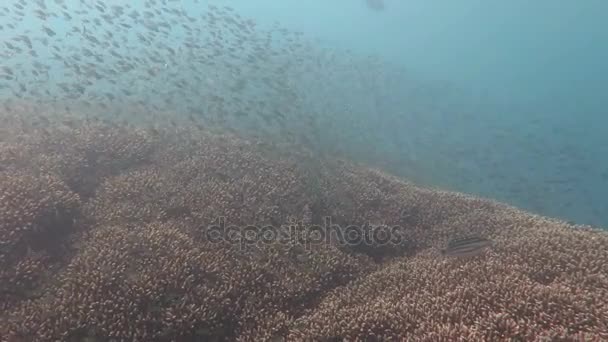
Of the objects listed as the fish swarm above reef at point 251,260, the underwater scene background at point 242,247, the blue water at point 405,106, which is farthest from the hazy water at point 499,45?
the fish swarm above reef at point 251,260

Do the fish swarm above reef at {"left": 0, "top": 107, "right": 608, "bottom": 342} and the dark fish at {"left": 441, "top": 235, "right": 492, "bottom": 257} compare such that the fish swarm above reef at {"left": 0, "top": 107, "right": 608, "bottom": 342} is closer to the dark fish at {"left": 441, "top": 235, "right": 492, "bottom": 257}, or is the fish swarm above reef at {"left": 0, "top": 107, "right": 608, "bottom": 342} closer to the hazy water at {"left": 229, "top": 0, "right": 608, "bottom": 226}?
the dark fish at {"left": 441, "top": 235, "right": 492, "bottom": 257}

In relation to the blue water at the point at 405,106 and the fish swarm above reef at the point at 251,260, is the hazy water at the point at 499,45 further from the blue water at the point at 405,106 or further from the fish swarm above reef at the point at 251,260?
the fish swarm above reef at the point at 251,260

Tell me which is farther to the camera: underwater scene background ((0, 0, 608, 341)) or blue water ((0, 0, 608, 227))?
blue water ((0, 0, 608, 227))

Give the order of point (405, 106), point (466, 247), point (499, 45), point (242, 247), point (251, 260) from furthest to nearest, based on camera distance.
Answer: point (499, 45), point (405, 106), point (242, 247), point (251, 260), point (466, 247)

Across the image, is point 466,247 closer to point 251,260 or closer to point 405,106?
point 251,260

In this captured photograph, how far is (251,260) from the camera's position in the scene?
8.26m

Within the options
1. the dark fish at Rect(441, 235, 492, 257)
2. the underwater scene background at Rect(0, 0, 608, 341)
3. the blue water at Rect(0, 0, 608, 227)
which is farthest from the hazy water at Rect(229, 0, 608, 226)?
the dark fish at Rect(441, 235, 492, 257)

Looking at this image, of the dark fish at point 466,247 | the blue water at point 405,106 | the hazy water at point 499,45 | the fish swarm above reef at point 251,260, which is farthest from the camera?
the hazy water at point 499,45

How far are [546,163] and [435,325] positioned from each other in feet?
136

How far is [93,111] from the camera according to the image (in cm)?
2014

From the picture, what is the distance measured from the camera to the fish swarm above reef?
20.6 feet

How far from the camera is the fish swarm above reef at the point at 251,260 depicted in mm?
6266

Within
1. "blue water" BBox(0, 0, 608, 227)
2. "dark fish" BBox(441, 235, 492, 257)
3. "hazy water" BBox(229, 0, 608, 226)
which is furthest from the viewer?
"hazy water" BBox(229, 0, 608, 226)

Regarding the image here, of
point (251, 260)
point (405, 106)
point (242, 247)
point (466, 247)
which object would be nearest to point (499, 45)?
point (405, 106)
